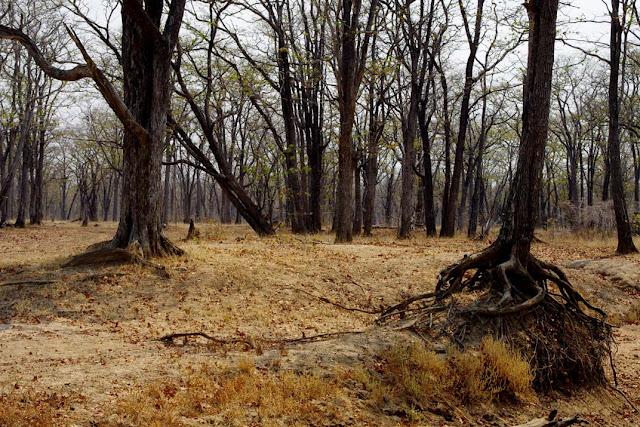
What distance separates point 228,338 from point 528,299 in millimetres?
4480

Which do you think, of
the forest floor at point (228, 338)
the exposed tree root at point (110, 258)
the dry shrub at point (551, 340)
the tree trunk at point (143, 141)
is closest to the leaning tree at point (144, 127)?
the tree trunk at point (143, 141)

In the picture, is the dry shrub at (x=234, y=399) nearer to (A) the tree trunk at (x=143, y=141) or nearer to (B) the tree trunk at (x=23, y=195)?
(A) the tree trunk at (x=143, y=141)

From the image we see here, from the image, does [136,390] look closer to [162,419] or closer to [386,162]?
[162,419]

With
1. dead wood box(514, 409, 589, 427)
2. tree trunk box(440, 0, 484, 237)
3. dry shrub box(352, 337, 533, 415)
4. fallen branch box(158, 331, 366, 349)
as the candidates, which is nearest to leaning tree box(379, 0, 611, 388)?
dry shrub box(352, 337, 533, 415)

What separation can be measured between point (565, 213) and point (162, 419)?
93.7 ft

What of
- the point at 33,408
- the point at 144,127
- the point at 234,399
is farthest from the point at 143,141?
the point at 33,408

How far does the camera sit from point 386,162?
49219 mm

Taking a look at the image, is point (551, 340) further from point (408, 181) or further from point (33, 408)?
point (408, 181)

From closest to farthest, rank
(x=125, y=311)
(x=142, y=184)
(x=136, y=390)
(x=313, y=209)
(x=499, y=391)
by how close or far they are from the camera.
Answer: (x=136, y=390) → (x=499, y=391) → (x=125, y=311) → (x=142, y=184) → (x=313, y=209)

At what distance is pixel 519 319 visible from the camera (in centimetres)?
815

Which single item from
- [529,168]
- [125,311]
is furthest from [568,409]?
[125,311]

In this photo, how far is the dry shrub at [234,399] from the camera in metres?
4.96

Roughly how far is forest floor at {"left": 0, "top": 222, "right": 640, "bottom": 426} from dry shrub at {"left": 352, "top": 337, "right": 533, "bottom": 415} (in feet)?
0.50

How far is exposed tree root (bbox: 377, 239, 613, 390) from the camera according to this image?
25.5 ft
